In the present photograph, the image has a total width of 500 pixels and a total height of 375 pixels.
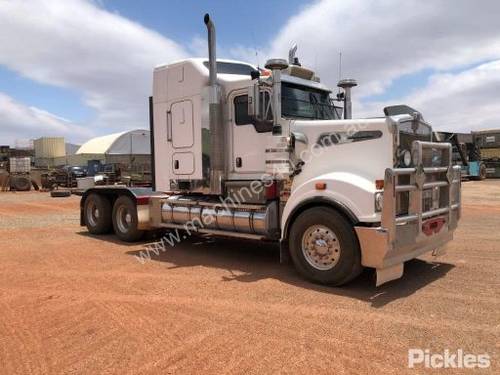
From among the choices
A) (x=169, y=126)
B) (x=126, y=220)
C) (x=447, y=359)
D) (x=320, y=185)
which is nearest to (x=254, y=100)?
(x=320, y=185)

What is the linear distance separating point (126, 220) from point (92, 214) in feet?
5.10

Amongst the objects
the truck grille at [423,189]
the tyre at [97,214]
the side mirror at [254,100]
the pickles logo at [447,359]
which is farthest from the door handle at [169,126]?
the pickles logo at [447,359]

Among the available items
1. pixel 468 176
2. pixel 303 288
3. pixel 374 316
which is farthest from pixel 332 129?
pixel 468 176

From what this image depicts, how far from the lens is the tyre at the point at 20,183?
97.3 ft

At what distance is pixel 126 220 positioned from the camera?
9.63 metres

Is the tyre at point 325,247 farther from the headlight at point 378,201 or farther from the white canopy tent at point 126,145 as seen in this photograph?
the white canopy tent at point 126,145

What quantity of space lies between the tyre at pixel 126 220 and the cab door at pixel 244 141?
2942mm

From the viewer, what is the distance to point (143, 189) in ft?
31.3

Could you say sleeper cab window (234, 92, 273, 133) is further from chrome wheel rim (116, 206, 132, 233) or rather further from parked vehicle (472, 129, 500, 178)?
parked vehicle (472, 129, 500, 178)

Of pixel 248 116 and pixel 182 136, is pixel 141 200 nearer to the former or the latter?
pixel 182 136

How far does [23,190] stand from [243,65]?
26.6 m

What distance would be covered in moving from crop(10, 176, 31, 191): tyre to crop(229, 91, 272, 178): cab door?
2698 centimetres

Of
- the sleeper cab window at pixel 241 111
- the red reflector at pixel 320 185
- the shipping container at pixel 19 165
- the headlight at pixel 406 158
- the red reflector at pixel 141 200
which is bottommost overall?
the red reflector at pixel 141 200

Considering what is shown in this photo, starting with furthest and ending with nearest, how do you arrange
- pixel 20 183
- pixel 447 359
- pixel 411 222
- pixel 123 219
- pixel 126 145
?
pixel 126 145 → pixel 20 183 → pixel 123 219 → pixel 411 222 → pixel 447 359
